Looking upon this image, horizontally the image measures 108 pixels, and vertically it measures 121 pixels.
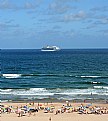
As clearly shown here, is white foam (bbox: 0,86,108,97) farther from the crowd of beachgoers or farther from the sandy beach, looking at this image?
the crowd of beachgoers

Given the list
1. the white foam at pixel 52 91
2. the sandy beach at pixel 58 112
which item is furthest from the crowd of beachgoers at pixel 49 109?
the white foam at pixel 52 91

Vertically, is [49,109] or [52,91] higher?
[52,91]

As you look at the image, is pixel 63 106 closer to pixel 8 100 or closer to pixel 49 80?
pixel 8 100

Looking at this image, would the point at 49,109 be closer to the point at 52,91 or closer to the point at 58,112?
the point at 58,112

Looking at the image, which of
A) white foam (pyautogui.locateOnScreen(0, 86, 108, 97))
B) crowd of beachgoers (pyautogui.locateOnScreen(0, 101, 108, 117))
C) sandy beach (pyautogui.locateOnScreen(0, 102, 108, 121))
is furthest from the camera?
white foam (pyautogui.locateOnScreen(0, 86, 108, 97))

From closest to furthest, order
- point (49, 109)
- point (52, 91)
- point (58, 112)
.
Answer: point (58, 112) < point (49, 109) < point (52, 91)

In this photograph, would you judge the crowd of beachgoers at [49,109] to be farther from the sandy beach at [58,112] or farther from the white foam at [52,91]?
→ the white foam at [52,91]

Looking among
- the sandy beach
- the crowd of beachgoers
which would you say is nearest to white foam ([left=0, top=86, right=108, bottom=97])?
the sandy beach

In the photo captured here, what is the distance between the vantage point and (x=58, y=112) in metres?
40.9

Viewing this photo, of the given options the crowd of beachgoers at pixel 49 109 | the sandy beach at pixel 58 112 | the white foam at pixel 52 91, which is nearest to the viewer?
the sandy beach at pixel 58 112

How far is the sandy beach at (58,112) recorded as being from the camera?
37.6 metres

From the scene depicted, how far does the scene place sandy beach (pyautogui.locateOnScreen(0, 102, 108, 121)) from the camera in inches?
1480

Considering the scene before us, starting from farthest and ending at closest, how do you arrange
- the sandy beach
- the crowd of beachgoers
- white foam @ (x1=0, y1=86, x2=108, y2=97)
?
Result: white foam @ (x1=0, y1=86, x2=108, y2=97)
the crowd of beachgoers
the sandy beach

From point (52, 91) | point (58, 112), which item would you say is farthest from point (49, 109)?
point (52, 91)
